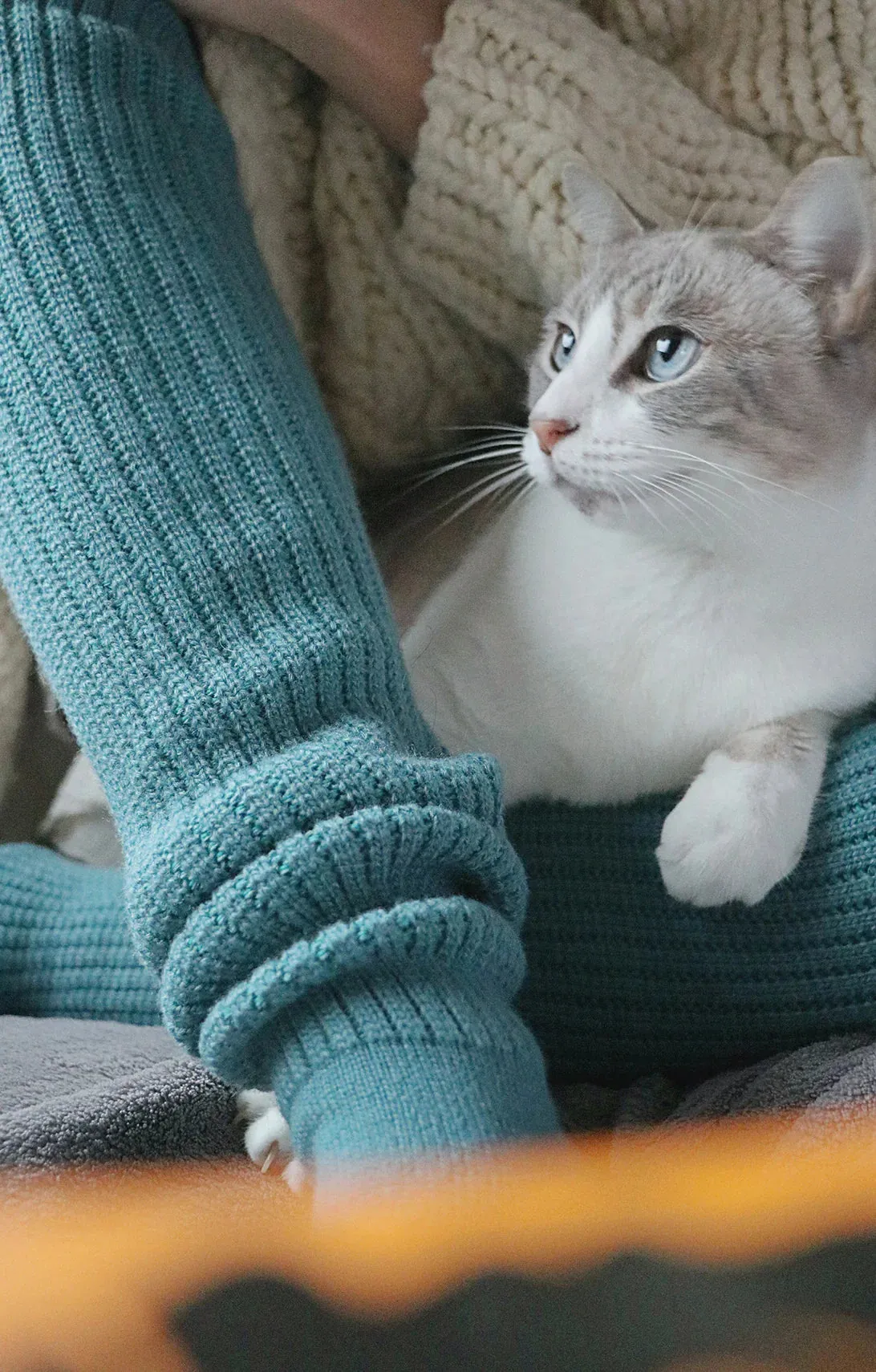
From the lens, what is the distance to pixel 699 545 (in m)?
0.80

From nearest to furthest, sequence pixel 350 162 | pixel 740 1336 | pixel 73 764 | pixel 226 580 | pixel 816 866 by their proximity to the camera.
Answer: pixel 740 1336, pixel 226 580, pixel 816 866, pixel 350 162, pixel 73 764

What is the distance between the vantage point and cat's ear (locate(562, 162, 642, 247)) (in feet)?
2.57

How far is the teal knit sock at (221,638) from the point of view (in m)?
0.55

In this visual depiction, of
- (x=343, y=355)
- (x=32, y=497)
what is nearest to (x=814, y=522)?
(x=343, y=355)

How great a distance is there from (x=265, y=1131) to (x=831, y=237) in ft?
2.08

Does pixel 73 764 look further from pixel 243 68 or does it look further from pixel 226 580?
pixel 243 68

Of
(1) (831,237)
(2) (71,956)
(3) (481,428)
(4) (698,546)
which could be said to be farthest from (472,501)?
(2) (71,956)

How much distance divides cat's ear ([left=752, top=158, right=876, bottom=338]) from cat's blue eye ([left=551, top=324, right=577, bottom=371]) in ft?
0.46

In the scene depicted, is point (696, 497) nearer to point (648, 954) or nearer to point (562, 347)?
point (562, 347)

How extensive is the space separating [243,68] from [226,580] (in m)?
0.43

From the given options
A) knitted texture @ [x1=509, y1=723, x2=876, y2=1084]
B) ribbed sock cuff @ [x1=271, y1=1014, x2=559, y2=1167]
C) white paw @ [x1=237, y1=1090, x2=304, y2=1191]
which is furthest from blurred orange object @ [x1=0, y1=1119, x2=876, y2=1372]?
knitted texture @ [x1=509, y1=723, x2=876, y2=1084]

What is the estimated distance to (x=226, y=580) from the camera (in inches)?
25.5

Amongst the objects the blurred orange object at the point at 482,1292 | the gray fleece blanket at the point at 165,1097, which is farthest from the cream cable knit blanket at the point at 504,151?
the blurred orange object at the point at 482,1292

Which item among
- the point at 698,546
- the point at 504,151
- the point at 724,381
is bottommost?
the point at 698,546
